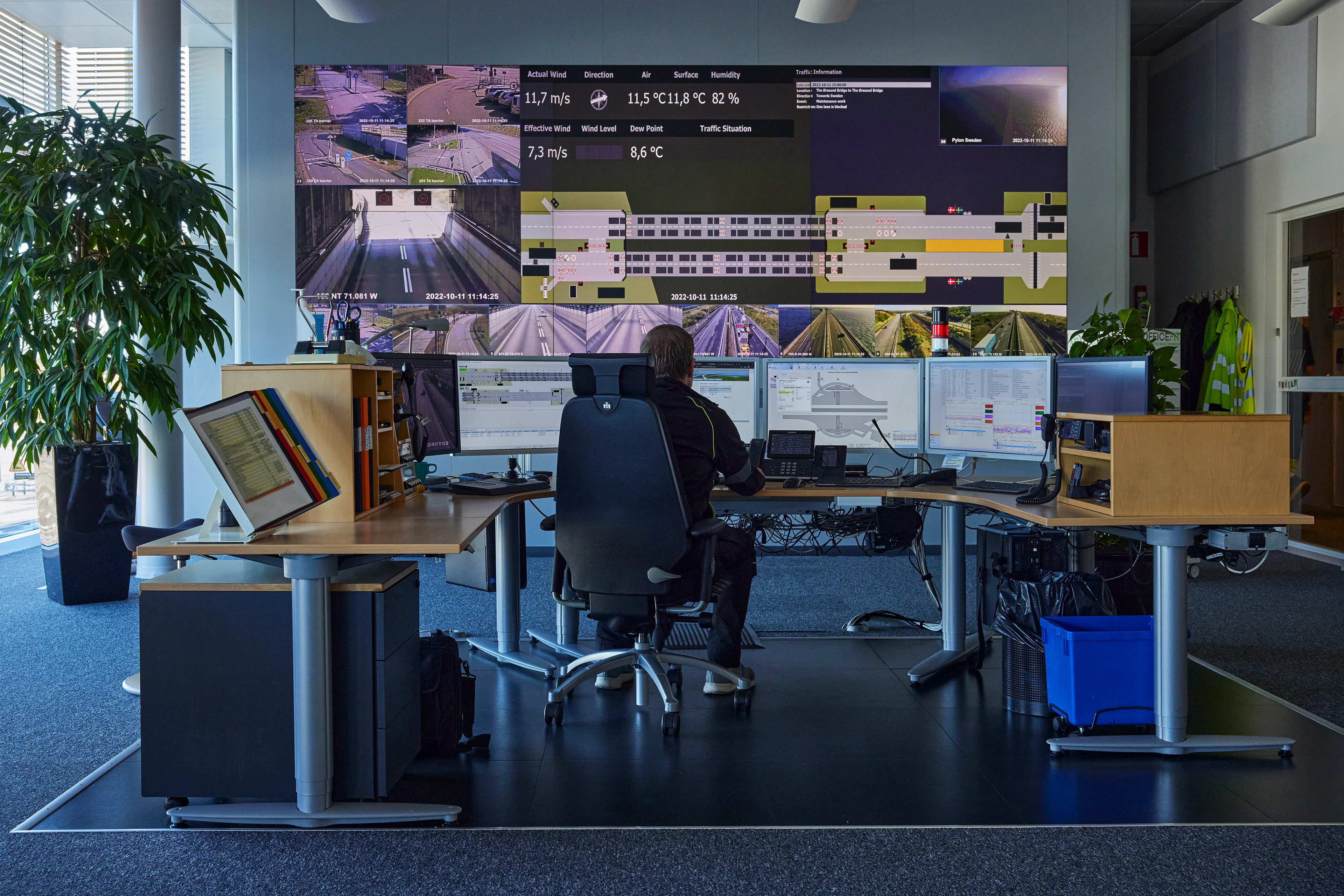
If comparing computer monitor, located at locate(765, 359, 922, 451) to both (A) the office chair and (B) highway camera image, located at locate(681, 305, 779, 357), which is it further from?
(B) highway camera image, located at locate(681, 305, 779, 357)

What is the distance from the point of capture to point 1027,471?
559 centimetres

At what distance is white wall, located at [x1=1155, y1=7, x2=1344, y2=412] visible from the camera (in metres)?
5.30

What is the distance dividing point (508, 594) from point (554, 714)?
757mm

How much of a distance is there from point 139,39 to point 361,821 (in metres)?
4.11

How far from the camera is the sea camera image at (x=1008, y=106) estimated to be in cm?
541

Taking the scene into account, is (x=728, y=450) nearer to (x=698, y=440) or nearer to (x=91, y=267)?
(x=698, y=440)

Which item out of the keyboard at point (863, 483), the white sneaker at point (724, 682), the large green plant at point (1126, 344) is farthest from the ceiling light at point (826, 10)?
the white sneaker at point (724, 682)

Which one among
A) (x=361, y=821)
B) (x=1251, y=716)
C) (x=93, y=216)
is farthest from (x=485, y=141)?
(x=1251, y=716)

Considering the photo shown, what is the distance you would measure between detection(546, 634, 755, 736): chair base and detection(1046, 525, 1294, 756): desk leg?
94 centimetres

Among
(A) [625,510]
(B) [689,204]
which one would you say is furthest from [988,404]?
(B) [689,204]

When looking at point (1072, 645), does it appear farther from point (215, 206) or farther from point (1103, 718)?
point (215, 206)

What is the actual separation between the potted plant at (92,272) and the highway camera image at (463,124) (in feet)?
5.10

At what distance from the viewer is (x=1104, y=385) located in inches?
118

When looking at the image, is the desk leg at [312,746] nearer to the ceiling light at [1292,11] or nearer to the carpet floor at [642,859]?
the carpet floor at [642,859]
